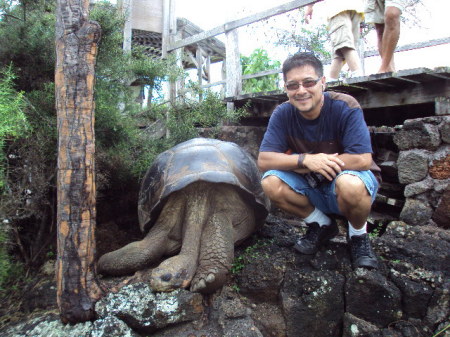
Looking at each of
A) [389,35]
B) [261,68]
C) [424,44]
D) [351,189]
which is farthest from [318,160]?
[261,68]

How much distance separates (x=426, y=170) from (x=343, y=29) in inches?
82.1

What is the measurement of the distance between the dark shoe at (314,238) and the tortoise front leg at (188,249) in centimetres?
81

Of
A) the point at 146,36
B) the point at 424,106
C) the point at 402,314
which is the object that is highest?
the point at 146,36

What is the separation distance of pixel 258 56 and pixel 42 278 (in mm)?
8925

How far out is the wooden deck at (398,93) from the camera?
11.1 feet

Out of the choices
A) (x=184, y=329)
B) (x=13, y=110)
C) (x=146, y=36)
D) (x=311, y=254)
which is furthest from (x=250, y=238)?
(x=146, y=36)

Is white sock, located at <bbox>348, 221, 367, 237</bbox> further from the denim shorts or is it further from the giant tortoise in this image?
the giant tortoise

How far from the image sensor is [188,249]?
2807 millimetres

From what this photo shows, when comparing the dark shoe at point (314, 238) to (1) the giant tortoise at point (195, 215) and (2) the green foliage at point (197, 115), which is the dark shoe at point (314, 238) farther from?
(2) the green foliage at point (197, 115)

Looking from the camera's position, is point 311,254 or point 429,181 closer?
point 311,254

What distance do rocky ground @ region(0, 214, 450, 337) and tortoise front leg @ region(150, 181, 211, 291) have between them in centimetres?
9

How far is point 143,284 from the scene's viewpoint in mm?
2629

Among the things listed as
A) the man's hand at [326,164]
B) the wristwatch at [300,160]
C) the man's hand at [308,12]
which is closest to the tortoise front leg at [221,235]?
the wristwatch at [300,160]

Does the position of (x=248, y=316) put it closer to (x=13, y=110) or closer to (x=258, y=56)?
(x=13, y=110)
